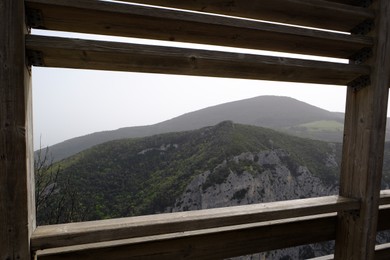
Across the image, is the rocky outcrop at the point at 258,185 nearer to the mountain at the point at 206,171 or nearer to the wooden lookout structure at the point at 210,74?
the mountain at the point at 206,171

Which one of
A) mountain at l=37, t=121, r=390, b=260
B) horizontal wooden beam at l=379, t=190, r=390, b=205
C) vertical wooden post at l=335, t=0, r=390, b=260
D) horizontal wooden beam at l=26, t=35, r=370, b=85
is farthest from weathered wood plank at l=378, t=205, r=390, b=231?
mountain at l=37, t=121, r=390, b=260

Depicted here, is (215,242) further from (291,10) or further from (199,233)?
(291,10)

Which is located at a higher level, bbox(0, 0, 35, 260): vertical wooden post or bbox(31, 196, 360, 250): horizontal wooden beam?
bbox(0, 0, 35, 260): vertical wooden post

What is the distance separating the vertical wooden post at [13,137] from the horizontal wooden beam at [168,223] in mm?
116

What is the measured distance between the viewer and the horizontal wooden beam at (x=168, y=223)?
1521 millimetres

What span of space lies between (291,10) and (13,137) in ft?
6.83

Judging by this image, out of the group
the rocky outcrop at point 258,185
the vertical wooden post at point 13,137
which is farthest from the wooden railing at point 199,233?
the rocky outcrop at point 258,185

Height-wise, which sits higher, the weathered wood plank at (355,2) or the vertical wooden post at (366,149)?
the weathered wood plank at (355,2)

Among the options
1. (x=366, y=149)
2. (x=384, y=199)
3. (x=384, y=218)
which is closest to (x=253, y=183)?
(x=384, y=218)

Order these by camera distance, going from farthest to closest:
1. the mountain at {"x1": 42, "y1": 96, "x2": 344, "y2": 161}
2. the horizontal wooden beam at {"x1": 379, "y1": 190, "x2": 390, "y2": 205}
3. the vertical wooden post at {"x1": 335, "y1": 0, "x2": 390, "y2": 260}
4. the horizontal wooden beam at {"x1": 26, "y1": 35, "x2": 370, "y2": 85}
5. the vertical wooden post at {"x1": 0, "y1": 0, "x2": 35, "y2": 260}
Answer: the mountain at {"x1": 42, "y1": 96, "x2": 344, "y2": 161}
the horizontal wooden beam at {"x1": 379, "y1": 190, "x2": 390, "y2": 205}
the vertical wooden post at {"x1": 335, "y1": 0, "x2": 390, "y2": 260}
the horizontal wooden beam at {"x1": 26, "y1": 35, "x2": 370, "y2": 85}
the vertical wooden post at {"x1": 0, "y1": 0, "x2": 35, "y2": 260}

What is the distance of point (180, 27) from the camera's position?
5.81ft

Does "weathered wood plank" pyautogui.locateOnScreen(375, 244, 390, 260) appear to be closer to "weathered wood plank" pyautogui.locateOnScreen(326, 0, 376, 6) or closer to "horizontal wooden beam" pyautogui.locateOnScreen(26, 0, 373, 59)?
"horizontal wooden beam" pyautogui.locateOnScreen(26, 0, 373, 59)

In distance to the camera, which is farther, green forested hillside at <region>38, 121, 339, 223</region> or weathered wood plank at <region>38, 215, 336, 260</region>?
green forested hillside at <region>38, 121, 339, 223</region>

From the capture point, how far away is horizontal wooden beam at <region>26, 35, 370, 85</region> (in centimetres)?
151
